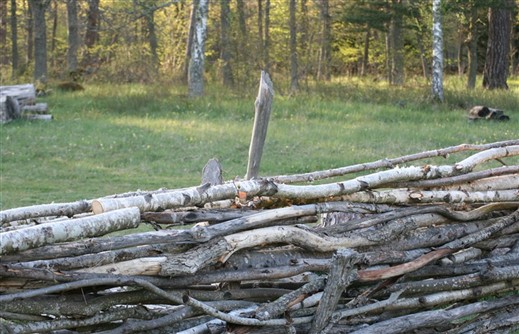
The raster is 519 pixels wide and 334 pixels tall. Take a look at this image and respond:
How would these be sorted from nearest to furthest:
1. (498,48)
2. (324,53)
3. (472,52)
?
(498,48) → (472,52) → (324,53)

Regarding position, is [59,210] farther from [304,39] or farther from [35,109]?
[304,39]

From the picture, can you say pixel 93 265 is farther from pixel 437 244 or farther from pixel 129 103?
pixel 129 103

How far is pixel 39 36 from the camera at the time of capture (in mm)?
22281

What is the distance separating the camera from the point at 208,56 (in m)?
28.8

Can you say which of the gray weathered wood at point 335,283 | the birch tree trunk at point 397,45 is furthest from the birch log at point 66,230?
the birch tree trunk at point 397,45

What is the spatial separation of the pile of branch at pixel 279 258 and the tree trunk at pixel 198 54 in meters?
13.7

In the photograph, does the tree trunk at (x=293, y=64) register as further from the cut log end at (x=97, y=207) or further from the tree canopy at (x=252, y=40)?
the cut log end at (x=97, y=207)

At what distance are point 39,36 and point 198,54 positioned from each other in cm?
634

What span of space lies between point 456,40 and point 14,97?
51.9 ft

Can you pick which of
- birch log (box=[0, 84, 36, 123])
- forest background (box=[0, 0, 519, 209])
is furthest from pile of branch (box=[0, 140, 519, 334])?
birch log (box=[0, 84, 36, 123])

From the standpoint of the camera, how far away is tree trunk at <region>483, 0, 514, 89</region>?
20.9 metres

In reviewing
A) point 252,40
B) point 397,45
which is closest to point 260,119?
point 252,40

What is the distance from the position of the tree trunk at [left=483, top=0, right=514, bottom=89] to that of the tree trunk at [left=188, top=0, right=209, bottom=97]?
7.92 m

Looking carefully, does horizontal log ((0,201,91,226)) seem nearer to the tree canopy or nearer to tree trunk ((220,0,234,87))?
the tree canopy
